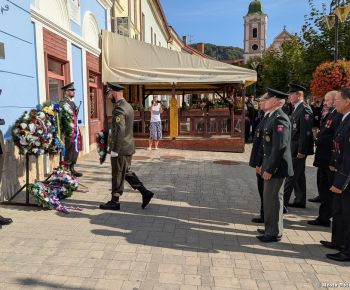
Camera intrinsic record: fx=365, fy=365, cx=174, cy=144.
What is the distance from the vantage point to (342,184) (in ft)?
12.7

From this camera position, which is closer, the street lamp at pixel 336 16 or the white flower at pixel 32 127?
the white flower at pixel 32 127

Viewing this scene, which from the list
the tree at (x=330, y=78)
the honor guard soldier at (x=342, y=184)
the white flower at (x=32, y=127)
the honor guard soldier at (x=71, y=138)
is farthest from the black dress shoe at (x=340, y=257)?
the tree at (x=330, y=78)

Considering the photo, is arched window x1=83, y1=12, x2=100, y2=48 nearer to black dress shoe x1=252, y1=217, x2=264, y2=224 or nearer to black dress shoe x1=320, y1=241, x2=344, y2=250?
black dress shoe x1=252, y1=217, x2=264, y2=224

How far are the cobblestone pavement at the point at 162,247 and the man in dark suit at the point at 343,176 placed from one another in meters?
0.23

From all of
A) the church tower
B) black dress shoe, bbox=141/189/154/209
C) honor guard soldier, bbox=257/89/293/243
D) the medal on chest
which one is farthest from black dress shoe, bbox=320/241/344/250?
the church tower

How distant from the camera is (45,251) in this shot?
13.1 feet

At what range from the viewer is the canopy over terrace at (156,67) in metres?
11.8

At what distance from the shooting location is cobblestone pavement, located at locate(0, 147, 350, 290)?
346 cm

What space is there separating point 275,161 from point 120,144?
2244mm

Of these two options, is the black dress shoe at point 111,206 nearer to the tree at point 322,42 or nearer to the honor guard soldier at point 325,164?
the honor guard soldier at point 325,164

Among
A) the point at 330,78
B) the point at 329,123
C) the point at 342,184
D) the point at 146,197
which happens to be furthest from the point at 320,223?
the point at 330,78

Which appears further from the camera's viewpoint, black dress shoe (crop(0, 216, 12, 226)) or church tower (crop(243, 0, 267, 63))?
church tower (crop(243, 0, 267, 63))

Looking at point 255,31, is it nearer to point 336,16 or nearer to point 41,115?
point 336,16

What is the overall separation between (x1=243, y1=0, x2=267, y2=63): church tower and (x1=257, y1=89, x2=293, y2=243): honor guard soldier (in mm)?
92202
